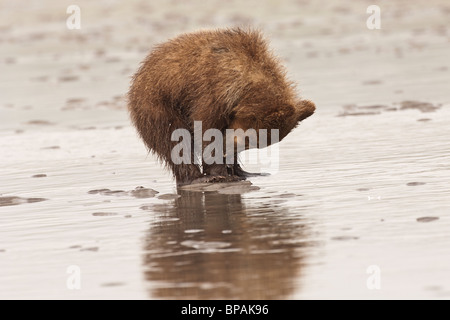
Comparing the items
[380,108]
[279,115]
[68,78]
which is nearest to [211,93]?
[279,115]

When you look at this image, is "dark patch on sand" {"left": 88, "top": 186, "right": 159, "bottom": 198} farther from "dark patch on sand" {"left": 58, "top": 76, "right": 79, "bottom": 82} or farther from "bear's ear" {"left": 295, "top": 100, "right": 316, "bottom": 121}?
"dark patch on sand" {"left": 58, "top": 76, "right": 79, "bottom": 82}

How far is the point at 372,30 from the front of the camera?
28062 mm

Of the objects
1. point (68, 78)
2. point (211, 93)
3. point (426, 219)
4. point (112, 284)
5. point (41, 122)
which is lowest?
point (112, 284)

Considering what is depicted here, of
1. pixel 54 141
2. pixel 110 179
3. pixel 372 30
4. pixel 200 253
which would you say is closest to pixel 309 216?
pixel 200 253

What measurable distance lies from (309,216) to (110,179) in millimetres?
3014

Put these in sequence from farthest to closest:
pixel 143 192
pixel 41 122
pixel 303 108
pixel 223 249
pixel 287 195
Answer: pixel 41 122
pixel 143 192
pixel 303 108
pixel 287 195
pixel 223 249

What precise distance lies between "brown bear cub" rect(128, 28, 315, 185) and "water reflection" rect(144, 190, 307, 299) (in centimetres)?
76

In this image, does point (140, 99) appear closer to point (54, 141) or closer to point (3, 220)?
point (3, 220)

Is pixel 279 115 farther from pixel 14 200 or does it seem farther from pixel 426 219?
pixel 14 200

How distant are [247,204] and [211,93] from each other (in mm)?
1256

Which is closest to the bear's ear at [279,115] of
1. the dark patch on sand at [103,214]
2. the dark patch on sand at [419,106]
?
the dark patch on sand at [103,214]

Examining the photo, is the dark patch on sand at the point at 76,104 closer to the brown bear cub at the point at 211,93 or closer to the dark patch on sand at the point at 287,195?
the brown bear cub at the point at 211,93

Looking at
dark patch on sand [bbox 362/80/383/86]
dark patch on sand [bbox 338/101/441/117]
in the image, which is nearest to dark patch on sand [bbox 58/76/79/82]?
dark patch on sand [bbox 362/80/383/86]

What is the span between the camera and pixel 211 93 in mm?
9484
